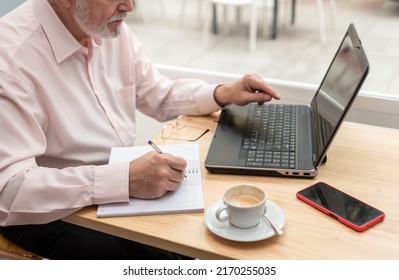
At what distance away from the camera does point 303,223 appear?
0.93 metres

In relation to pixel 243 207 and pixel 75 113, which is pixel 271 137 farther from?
pixel 75 113

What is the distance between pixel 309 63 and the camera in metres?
2.02

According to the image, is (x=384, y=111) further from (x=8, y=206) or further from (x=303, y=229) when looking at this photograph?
(x=8, y=206)

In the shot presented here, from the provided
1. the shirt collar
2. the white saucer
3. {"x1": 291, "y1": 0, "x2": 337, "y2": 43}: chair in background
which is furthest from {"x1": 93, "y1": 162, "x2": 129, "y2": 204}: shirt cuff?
{"x1": 291, "y1": 0, "x2": 337, "y2": 43}: chair in background

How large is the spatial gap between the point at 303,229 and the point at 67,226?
615mm

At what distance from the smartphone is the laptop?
0.06 metres

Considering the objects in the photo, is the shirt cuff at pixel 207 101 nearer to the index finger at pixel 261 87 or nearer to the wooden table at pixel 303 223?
the index finger at pixel 261 87

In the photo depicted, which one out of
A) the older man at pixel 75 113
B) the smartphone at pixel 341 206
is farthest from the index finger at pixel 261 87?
the smartphone at pixel 341 206

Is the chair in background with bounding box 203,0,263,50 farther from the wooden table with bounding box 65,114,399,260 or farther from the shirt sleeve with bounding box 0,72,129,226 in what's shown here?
the shirt sleeve with bounding box 0,72,129,226

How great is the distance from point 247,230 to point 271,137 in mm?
365

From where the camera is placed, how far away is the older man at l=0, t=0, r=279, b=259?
101 cm

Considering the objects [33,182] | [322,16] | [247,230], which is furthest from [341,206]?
[322,16]

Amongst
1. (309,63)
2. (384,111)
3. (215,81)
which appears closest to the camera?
(384,111)
